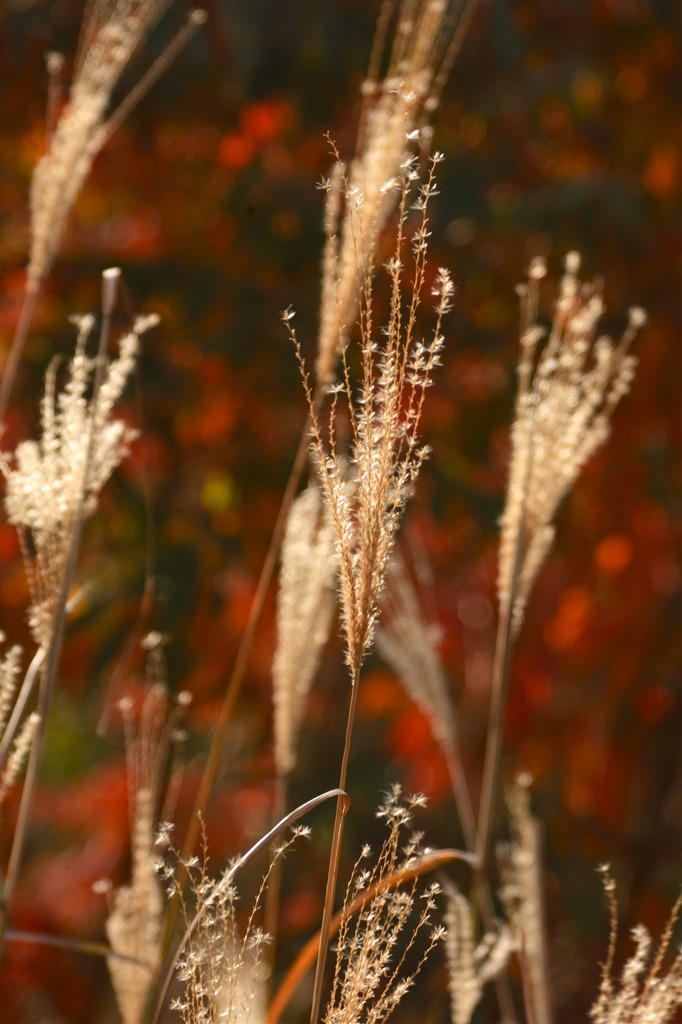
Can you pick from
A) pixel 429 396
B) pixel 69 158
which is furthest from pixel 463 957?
pixel 429 396

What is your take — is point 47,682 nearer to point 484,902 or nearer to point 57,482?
point 57,482

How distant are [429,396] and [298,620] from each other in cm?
146

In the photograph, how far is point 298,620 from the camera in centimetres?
118

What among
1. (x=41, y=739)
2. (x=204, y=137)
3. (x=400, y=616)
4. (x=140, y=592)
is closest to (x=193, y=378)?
(x=140, y=592)

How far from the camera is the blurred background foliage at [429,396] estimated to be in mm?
2227

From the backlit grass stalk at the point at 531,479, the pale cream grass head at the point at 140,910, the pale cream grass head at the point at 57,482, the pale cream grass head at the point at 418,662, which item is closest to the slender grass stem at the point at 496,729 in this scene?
the backlit grass stalk at the point at 531,479

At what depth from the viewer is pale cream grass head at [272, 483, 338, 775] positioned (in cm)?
116

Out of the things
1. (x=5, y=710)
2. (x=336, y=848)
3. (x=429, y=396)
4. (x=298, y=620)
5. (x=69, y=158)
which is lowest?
(x=336, y=848)

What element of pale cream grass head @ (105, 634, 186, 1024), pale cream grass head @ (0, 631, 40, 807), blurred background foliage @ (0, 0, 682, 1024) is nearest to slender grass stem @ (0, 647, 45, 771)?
pale cream grass head @ (0, 631, 40, 807)

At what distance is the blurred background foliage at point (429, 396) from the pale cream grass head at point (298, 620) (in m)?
0.86

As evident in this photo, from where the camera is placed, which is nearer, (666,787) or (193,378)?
(193,378)

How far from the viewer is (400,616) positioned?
129 centimetres

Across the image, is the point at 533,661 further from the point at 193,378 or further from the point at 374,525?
the point at 374,525

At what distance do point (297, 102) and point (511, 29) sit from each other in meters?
0.52
